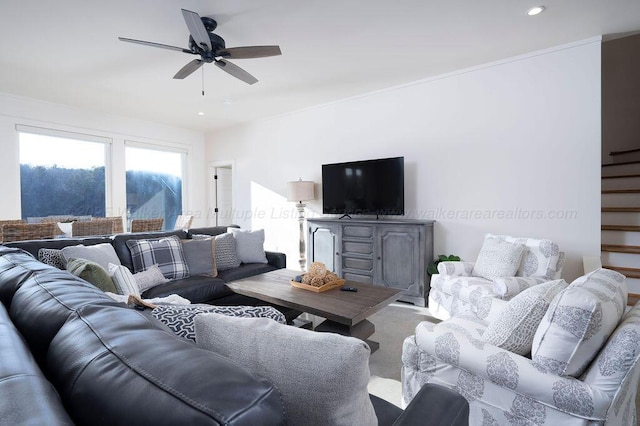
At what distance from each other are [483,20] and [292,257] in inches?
159

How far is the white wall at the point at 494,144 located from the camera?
3.10 m

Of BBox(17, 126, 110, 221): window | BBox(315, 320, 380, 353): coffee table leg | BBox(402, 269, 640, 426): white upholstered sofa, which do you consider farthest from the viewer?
BBox(17, 126, 110, 221): window

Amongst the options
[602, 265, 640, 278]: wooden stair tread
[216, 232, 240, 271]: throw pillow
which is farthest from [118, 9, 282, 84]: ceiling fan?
[602, 265, 640, 278]: wooden stair tread

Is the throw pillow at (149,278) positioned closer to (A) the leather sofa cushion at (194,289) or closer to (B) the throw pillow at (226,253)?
(A) the leather sofa cushion at (194,289)

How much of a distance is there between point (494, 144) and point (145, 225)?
437 centimetres

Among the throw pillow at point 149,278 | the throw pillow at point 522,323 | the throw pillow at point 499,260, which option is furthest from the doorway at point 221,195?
the throw pillow at point 522,323

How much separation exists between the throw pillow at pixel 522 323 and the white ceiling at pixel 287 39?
2233 mm

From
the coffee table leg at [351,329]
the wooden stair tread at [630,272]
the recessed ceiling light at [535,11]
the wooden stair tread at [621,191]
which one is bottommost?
the coffee table leg at [351,329]

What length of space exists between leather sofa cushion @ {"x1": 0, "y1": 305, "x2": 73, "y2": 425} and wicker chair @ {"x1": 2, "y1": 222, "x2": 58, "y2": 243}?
3.25m

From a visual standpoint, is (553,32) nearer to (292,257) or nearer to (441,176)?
(441,176)

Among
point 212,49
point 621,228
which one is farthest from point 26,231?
point 621,228

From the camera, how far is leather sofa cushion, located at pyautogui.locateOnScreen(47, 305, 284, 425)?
42cm

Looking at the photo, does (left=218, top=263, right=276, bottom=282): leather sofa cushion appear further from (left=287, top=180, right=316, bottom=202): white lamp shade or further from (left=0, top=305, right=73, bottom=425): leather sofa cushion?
(left=0, top=305, right=73, bottom=425): leather sofa cushion

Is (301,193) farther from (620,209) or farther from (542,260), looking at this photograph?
(620,209)
